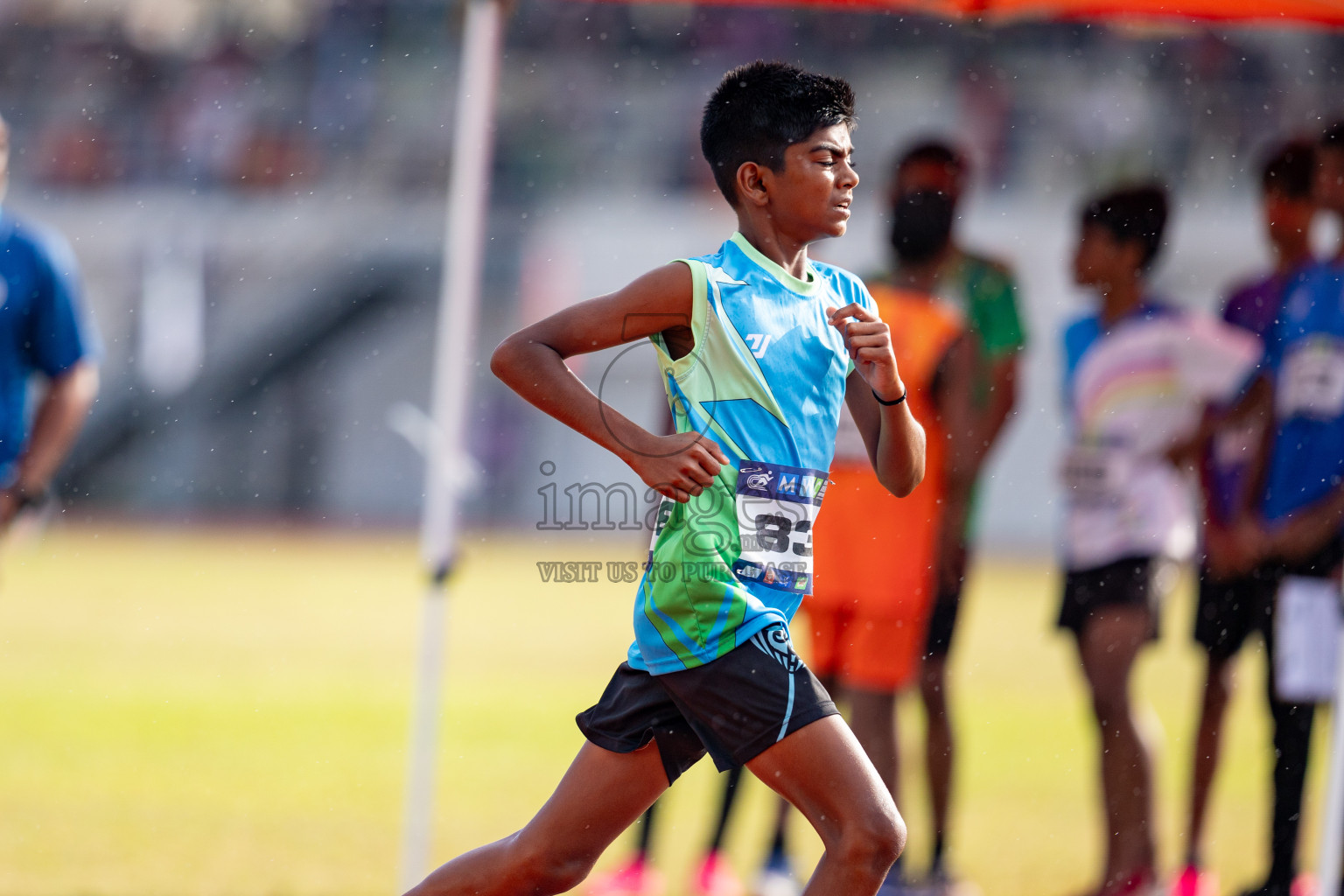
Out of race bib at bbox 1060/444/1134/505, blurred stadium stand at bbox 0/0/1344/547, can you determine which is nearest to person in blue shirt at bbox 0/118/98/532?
race bib at bbox 1060/444/1134/505

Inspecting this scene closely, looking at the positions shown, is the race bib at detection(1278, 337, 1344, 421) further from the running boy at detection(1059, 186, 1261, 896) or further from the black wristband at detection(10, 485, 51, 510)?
the black wristband at detection(10, 485, 51, 510)

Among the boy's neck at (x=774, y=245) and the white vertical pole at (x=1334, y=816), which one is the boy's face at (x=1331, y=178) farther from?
the boy's neck at (x=774, y=245)

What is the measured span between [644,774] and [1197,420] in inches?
106

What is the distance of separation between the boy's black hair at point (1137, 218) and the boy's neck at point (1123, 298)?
7 cm

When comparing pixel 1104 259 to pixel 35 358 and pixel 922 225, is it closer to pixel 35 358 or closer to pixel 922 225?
pixel 922 225

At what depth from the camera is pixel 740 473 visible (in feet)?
8.44

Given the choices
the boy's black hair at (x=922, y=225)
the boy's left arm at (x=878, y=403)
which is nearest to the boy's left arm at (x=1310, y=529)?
the boy's black hair at (x=922, y=225)

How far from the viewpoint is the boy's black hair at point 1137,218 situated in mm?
4617

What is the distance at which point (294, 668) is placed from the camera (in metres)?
9.32

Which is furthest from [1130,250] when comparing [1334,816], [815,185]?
[815,185]

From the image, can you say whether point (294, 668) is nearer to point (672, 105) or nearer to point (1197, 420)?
point (1197, 420)

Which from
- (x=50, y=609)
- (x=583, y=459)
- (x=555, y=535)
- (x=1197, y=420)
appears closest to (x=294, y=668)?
(x=50, y=609)

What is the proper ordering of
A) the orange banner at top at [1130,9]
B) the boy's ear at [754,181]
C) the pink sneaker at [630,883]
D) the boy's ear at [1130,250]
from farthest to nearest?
the boy's ear at [1130,250] < the pink sneaker at [630,883] < the orange banner at top at [1130,9] < the boy's ear at [754,181]

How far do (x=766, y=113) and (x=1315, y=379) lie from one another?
2501mm
